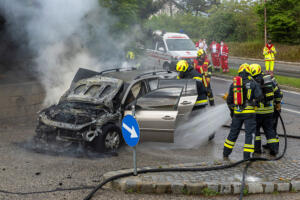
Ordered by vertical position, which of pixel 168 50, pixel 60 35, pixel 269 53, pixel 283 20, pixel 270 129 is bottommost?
pixel 270 129

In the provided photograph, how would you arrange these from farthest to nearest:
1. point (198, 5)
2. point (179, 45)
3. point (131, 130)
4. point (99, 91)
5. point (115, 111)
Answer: point (198, 5) < point (179, 45) < point (99, 91) < point (115, 111) < point (131, 130)

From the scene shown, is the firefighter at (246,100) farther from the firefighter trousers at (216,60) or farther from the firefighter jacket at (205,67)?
the firefighter trousers at (216,60)

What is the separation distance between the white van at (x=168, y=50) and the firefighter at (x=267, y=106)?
10448 millimetres

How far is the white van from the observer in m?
17.8

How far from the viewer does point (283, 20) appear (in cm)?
2903

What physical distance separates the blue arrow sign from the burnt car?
4.76 ft

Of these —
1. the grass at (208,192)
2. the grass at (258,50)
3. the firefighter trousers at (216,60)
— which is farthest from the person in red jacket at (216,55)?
the grass at (208,192)

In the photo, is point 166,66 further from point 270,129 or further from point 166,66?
point 270,129

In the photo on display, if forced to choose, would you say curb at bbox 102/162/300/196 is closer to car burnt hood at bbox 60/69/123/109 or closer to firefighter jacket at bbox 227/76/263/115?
firefighter jacket at bbox 227/76/263/115

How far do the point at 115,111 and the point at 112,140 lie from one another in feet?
2.17

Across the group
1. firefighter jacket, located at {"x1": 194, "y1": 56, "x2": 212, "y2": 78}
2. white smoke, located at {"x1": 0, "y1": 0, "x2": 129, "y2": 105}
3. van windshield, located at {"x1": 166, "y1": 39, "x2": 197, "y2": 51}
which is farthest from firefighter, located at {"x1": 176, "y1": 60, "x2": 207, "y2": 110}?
van windshield, located at {"x1": 166, "y1": 39, "x2": 197, "y2": 51}

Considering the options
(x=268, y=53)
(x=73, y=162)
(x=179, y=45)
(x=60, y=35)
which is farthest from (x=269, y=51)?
(x=73, y=162)

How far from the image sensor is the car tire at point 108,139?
6.92 metres

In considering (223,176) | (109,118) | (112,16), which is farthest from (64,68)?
(223,176)
